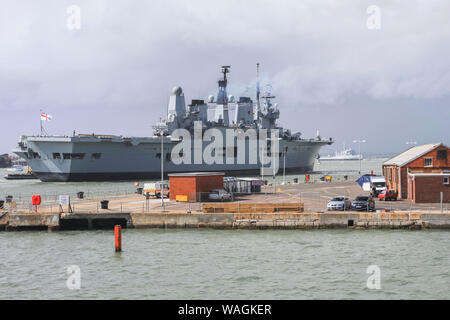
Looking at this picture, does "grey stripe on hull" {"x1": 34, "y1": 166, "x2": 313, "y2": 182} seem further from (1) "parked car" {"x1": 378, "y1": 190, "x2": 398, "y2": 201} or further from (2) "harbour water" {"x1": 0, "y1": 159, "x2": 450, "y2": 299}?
(1) "parked car" {"x1": 378, "y1": 190, "x2": 398, "y2": 201}

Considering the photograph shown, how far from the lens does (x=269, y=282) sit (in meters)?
21.2

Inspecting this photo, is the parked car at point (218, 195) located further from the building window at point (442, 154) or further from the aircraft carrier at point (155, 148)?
the aircraft carrier at point (155, 148)

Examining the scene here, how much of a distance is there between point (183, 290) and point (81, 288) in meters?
4.14

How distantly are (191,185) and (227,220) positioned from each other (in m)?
8.53

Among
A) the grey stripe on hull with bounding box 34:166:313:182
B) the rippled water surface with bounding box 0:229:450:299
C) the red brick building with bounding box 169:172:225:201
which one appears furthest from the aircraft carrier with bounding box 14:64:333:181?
the rippled water surface with bounding box 0:229:450:299

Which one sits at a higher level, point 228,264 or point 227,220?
point 227,220

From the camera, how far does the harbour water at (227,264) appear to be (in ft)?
66.1

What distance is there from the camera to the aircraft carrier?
81.0 meters

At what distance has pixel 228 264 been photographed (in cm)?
2414

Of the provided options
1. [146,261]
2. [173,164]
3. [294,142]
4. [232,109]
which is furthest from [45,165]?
[146,261]

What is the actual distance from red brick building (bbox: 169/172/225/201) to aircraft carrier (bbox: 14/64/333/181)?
80.6 ft

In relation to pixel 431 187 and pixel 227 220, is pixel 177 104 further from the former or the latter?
pixel 227 220

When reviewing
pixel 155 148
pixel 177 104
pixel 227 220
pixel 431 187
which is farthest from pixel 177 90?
pixel 227 220
